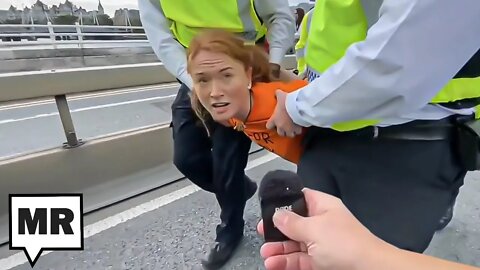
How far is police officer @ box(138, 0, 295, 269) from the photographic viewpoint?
61.1 inches

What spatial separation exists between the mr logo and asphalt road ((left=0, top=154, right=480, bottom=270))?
14 cm

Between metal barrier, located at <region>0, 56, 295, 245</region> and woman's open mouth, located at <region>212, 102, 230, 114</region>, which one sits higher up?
woman's open mouth, located at <region>212, 102, 230, 114</region>

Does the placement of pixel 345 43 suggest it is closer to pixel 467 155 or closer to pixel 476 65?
pixel 476 65

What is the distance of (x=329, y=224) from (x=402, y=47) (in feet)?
1.12

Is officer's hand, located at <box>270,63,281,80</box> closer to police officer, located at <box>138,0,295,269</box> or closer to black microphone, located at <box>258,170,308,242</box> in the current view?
police officer, located at <box>138,0,295,269</box>

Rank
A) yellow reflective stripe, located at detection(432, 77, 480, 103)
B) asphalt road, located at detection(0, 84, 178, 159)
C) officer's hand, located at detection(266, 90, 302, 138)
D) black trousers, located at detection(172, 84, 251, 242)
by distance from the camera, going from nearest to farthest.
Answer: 1. yellow reflective stripe, located at detection(432, 77, 480, 103)
2. officer's hand, located at detection(266, 90, 302, 138)
3. black trousers, located at detection(172, 84, 251, 242)
4. asphalt road, located at detection(0, 84, 178, 159)

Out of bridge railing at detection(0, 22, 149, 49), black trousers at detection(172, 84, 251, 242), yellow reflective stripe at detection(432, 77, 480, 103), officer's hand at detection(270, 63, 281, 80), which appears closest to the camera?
yellow reflective stripe at detection(432, 77, 480, 103)

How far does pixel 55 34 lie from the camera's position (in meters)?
10.4

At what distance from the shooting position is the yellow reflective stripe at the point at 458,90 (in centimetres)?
90

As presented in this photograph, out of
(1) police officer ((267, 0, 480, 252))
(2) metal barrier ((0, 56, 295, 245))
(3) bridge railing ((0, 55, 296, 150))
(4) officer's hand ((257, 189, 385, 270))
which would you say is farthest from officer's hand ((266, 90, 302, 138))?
(2) metal barrier ((0, 56, 295, 245))

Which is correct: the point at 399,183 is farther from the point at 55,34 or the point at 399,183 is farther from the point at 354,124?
the point at 55,34

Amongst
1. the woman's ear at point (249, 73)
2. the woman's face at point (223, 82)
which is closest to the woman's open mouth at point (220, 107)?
the woman's face at point (223, 82)

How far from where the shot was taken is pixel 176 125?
1.78 meters

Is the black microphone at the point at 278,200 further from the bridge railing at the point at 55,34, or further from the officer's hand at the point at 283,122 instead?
the bridge railing at the point at 55,34
